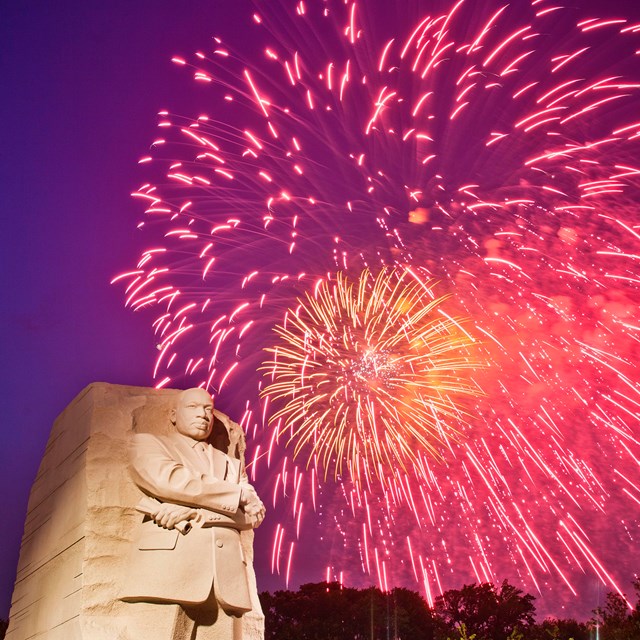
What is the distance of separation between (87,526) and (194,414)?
1.44m

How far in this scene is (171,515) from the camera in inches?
249

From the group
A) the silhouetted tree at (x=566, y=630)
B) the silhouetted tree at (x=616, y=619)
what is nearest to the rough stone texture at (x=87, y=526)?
the silhouetted tree at (x=616, y=619)

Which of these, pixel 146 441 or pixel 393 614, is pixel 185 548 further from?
pixel 393 614

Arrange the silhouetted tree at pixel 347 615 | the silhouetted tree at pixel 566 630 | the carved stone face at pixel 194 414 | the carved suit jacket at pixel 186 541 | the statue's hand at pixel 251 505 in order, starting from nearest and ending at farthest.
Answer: the carved suit jacket at pixel 186 541 < the statue's hand at pixel 251 505 < the carved stone face at pixel 194 414 < the silhouetted tree at pixel 566 630 < the silhouetted tree at pixel 347 615

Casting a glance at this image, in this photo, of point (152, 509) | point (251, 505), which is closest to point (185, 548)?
point (152, 509)

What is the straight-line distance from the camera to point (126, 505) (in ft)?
22.2

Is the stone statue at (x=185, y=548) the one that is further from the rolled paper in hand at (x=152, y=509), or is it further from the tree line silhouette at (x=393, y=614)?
the tree line silhouette at (x=393, y=614)

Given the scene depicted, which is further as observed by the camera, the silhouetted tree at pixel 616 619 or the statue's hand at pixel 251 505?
the silhouetted tree at pixel 616 619

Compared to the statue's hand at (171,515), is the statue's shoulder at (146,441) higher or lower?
higher

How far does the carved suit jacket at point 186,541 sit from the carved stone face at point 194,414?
36cm

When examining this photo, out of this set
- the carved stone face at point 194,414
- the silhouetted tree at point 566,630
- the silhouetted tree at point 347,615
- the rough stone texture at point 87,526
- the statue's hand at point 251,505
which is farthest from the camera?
the silhouetted tree at point 347,615

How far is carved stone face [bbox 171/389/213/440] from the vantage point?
7211 millimetres

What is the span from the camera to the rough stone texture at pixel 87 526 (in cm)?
629

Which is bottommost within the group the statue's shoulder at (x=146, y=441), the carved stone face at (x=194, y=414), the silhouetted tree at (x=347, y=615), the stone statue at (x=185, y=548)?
the silhouetted tree at (x=347, y=615)
